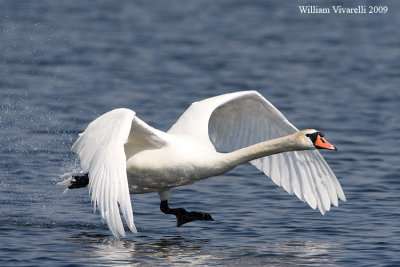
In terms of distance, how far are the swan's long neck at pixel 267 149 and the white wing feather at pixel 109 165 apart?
127 centimetres

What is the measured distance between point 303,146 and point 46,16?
55.2 feet

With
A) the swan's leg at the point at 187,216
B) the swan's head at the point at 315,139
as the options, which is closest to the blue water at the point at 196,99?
the swan's leg at the point at 187,216

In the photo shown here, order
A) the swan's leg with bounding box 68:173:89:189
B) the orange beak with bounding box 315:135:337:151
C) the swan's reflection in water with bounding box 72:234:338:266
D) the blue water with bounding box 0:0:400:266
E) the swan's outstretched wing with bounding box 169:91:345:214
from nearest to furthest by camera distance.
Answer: the swan's reflection in water with bounding box 72:234:338:266, the orange beak with bounding box 315:135:337:151, the blue water with bounding box 0:0:400:266, the swan's leg with bounding box 68:173:89:189, the swan's outstretched wing with bounding box 169:91:345:214

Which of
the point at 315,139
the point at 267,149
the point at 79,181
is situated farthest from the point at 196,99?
the point at 315,139

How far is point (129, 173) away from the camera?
32.0 feet

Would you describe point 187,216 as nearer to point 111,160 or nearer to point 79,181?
point 79,181

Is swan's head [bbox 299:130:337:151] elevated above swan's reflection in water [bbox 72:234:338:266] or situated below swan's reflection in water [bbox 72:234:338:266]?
above

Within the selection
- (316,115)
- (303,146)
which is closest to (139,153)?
(303,146)

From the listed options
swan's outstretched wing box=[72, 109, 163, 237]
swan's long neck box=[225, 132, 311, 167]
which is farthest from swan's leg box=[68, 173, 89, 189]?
swan's long neck box=[225, 132, 311, 167]

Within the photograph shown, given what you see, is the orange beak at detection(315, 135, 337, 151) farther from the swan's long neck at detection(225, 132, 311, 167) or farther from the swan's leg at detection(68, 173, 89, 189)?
the swan's leg at detection(68, 173, 89, 189)

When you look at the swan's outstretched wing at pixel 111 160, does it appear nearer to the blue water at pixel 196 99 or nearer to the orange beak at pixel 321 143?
the blue water at pixel 196 99

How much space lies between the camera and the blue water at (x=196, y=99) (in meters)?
9.59

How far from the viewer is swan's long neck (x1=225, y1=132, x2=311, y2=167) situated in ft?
30.8

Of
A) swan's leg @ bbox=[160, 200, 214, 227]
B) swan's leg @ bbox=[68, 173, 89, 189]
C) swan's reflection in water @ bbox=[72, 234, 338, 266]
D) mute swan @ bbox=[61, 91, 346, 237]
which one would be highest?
mute swan @ bbox=[61, 91, 346, 237]
